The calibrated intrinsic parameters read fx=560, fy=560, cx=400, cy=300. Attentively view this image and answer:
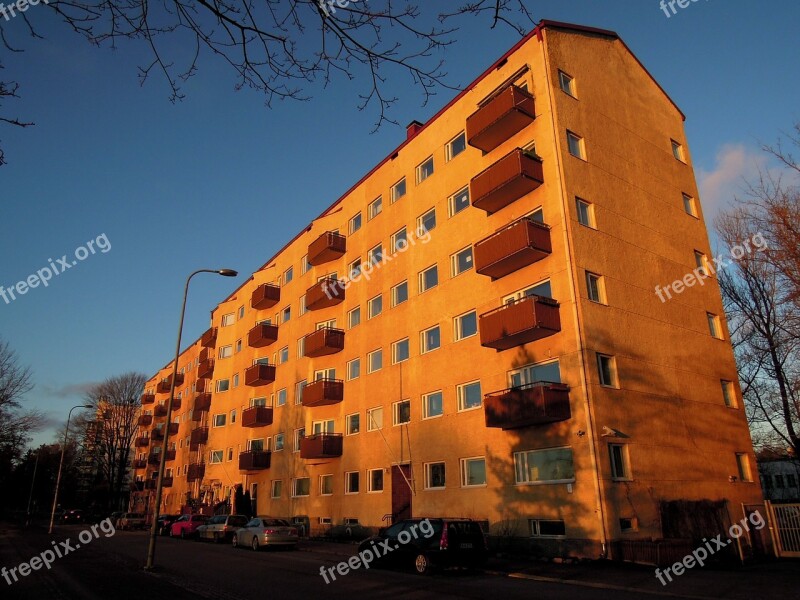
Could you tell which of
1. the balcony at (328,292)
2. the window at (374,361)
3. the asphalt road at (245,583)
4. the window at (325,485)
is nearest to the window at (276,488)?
the window at (325,485)

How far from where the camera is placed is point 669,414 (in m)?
21.1

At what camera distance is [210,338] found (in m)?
54.2

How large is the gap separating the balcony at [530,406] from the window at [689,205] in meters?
13.7

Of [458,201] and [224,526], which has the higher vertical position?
[458,201]

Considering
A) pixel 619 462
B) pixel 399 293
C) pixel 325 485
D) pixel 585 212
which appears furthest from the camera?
pixel 325 485

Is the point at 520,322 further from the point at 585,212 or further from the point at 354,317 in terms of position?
the point at 354,317

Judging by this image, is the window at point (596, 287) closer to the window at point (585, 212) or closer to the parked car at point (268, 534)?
the window at point (585, 212)

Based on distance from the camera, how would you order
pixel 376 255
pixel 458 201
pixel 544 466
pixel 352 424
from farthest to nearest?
pixel 376 255
pixel 352 424
pixel 458 201
pixel 544 466

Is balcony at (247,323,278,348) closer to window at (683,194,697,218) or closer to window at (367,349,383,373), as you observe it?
window at (367,349,383,373)

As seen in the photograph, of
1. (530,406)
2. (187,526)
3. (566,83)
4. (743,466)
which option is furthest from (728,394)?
(187,526)

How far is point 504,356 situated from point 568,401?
359 cm

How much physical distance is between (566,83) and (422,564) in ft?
65.0

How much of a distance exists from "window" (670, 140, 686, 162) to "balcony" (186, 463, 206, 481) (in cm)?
4169

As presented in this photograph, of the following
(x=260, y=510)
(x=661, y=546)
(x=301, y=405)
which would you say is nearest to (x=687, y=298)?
(x=661, y=546)
